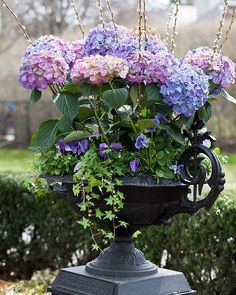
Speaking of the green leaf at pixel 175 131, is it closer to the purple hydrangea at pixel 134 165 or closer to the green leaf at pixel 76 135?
the purple hydrangea at pixel 134 165

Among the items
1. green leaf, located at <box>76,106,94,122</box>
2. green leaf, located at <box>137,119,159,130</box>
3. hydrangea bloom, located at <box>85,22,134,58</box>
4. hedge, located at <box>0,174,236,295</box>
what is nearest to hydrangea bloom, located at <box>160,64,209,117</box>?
green leaf, located at <box>137,119,159,130</box>

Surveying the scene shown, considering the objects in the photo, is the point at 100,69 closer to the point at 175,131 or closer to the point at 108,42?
the point at 108,42

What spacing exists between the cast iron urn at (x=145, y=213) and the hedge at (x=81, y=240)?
117cm

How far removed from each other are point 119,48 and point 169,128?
16.4 inches

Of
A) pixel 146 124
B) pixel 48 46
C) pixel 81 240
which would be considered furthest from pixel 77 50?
pixel 81 240

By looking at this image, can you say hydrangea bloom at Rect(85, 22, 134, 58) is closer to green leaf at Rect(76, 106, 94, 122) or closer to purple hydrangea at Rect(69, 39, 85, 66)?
purple hydrangea at Rect(69, 39, 85, 66)

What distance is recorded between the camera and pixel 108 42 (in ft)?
10.7

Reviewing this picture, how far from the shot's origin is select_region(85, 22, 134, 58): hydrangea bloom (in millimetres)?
3221

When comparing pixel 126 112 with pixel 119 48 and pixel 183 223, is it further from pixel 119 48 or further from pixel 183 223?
pixel 183 223

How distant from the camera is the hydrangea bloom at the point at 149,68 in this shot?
122 inches

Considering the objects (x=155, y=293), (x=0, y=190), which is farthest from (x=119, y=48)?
(x=0, y=190)

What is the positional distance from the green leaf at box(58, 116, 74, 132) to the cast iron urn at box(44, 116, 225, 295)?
210 mm

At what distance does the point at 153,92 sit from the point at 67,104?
0.37 metres

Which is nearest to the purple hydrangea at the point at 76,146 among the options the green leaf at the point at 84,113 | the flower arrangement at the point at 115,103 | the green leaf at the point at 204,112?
the flower arrangement at the point at 115,103
